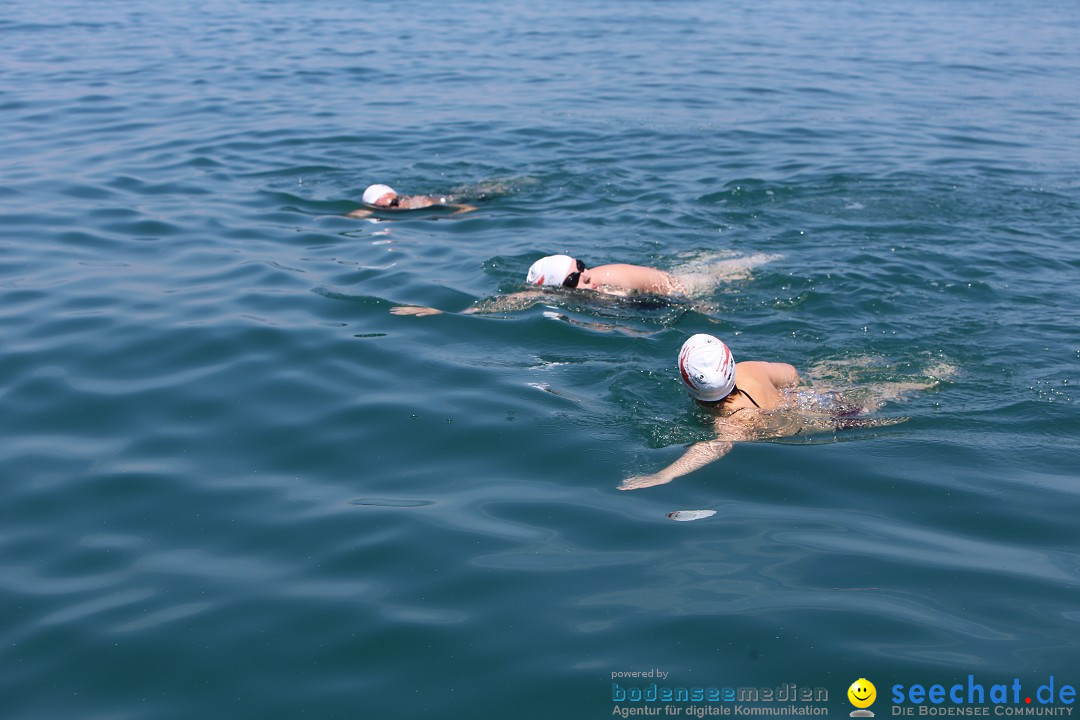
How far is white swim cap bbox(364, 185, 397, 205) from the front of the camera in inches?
551

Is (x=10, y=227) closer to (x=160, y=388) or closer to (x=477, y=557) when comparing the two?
(x=160, y=388)

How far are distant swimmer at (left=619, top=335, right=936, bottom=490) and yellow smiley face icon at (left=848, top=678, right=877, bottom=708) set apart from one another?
2.38 meters

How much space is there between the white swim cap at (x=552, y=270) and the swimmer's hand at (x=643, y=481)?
3946 mm

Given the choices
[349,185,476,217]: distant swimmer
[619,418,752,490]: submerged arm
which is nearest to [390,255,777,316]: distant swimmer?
[619,418,752,490]: submerged arm

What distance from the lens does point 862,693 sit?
4898mm

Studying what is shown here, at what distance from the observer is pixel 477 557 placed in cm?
615

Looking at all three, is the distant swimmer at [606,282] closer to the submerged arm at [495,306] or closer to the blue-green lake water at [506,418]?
the submerged arm at [495,306]

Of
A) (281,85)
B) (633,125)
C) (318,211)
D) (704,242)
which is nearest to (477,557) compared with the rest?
(704,242)

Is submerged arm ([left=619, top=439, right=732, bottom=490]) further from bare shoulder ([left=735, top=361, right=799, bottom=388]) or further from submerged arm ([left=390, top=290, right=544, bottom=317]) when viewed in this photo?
submerged arm ([left=390, top=290, right=544, bottom=317])

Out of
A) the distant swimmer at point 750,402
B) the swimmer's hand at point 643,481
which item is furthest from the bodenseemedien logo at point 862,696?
the distant swimmer at point 750,402

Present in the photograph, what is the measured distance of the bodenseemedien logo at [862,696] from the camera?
4.79 m

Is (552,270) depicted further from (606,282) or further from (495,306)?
(495,306)

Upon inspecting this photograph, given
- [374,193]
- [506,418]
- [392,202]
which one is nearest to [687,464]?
[506,418]

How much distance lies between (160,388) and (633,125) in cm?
1216
